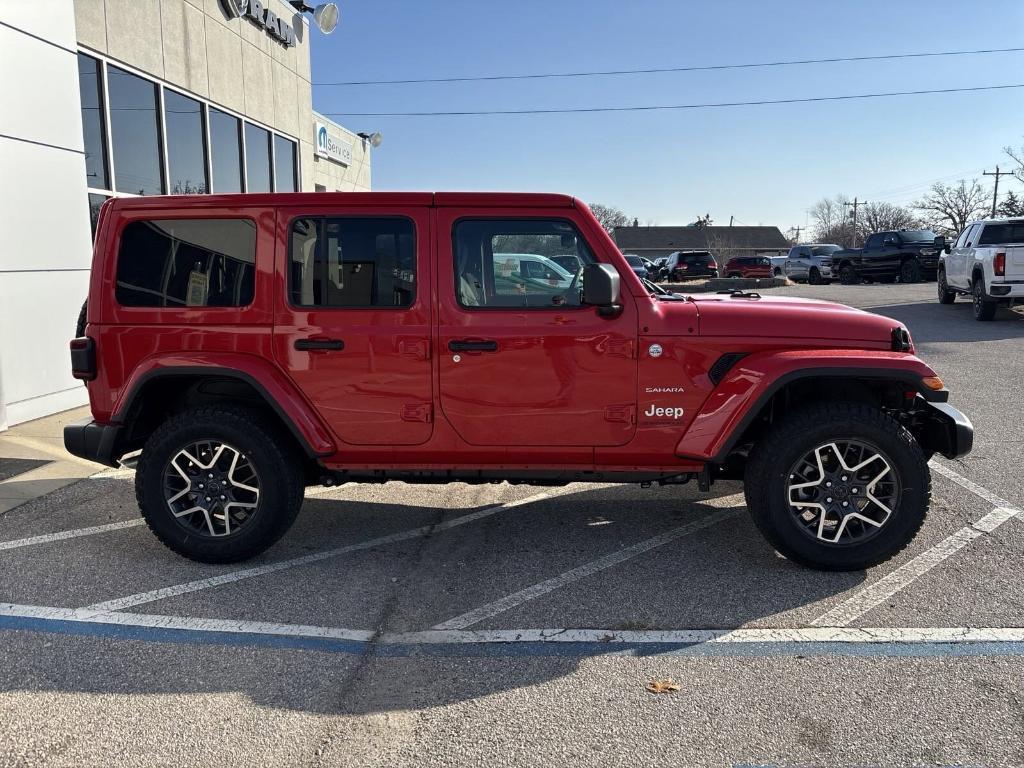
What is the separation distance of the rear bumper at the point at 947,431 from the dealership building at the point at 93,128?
25.7 ft

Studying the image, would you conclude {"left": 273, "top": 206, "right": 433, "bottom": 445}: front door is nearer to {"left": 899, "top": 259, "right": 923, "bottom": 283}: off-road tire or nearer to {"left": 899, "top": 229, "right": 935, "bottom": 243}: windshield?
{"left": 899, "top": 259, "right": 923, "bottom": 283}: off-road tire

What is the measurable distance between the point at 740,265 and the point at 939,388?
35.5 meters

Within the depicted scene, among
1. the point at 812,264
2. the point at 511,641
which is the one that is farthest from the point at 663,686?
the point at 812,264

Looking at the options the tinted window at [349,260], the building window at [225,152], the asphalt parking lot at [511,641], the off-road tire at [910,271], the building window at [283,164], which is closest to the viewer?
the asphalt parking lot at [511,641]

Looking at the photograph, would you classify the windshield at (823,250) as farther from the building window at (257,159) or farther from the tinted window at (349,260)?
the tinted window at (349,260)

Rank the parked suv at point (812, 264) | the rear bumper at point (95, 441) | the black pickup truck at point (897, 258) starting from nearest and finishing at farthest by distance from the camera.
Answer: the rear bumper at point (95, 441)
the black pickup truck at point (897, 258)
the parked suv at point (812, 264)

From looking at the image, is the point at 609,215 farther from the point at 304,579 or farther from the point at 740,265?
the point at 304,579

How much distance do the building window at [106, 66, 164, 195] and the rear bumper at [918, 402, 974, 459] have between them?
945cm

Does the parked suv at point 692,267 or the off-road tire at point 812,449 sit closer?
the off-road tire at point 812,449

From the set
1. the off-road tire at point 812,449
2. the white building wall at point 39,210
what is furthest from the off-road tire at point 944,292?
the white building wall at point 39,210

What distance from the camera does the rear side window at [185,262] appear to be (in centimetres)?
441

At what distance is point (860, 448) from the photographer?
4203mm

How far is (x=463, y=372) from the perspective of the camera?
14.1ft

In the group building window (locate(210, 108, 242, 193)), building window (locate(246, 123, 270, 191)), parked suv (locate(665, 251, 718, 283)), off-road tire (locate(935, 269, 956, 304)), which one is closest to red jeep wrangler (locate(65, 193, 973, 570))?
building window (locate(210, 108, 242, 193))
